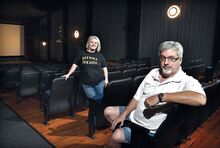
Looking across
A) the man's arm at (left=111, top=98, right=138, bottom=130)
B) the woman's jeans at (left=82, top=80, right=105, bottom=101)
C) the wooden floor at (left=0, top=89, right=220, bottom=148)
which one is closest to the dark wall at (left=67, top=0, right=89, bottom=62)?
the wooden floor at (left=0, top=89, right=220, bottom=148)

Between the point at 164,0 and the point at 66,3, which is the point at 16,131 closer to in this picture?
the point at 164,0

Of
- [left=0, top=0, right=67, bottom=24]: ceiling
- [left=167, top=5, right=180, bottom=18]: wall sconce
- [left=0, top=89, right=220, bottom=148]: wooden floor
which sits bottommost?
[left=0, top=89, right=220, bottom=148]: wooden floor

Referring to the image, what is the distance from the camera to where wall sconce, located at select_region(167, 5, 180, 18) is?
7.93 meters

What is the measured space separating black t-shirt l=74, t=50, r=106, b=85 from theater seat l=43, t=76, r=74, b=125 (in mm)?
270

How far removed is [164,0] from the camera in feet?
27.9

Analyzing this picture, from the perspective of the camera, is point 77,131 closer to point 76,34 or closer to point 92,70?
point 92,70

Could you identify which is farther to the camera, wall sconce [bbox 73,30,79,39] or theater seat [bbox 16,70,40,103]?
wall sconce [bbox 73,30,79,39]

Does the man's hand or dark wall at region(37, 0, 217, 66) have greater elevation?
dark wall at region(37, 0, 217, 66)

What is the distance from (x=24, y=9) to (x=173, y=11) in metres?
8.93

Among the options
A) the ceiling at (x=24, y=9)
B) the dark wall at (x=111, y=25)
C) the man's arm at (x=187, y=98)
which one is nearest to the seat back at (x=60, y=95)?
the man's arm at (x=187, y=98)

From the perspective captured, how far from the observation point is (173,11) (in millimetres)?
8062

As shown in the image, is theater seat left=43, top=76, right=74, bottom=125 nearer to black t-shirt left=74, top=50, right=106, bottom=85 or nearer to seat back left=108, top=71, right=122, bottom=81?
black t-shirt left=74, top=50, right=106, bottom=85

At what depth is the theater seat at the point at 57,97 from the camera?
9.80ft

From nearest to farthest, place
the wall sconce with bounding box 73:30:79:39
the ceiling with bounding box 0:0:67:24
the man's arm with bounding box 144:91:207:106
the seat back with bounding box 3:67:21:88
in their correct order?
the man's arm with bounding box 144:91:207:106 → the seat back with bounding box 3:67:21:88 → the ceiling with bounding box 0:0:67:24 → the wall sconce with bounding box 73:30:79:39
